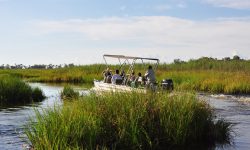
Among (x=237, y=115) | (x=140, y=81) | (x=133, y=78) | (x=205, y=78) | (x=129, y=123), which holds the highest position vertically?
(x=133, y=78)

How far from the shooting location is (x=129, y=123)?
40.6ft

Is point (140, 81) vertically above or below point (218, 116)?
above

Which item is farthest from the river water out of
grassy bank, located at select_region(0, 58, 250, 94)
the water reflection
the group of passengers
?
the group of passengers

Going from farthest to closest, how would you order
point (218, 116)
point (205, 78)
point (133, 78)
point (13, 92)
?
point (205, 78), point (133, 78), point (13, 92), point (218, 116)

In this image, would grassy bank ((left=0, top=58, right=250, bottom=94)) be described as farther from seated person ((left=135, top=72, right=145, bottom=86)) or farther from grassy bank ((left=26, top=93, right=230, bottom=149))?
grassy bank ((left=26, top=93, right=230, bottom=149))

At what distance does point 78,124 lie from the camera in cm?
1100

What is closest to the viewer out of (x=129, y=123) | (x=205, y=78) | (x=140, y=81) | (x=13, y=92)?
(x=129, y=123)

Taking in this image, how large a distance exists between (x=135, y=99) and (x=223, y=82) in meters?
24.7

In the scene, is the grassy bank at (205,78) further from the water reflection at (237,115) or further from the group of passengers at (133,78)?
the water reflection at (237,115)

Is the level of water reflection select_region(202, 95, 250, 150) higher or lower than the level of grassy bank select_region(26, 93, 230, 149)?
lower

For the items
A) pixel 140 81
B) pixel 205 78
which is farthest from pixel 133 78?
pixel 205 78

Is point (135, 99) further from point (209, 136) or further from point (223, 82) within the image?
point (223, 82)

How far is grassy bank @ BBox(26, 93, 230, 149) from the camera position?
11.1 metres

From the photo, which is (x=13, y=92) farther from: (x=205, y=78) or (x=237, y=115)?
(x=205, y=78)
